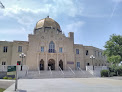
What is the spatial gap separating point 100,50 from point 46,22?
18454 millimetres

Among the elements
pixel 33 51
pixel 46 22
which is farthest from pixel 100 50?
pixel 33 51

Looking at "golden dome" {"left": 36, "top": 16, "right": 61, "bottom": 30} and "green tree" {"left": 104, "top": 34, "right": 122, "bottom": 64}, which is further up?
"golden dome" {"left": 36, "top": 16, "right": 61, "bottom": 30}

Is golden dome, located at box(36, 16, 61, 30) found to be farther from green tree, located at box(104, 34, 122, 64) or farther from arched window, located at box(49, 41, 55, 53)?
green tree, located at box(104, 34, 122, 64)

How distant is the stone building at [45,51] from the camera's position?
2958 cm

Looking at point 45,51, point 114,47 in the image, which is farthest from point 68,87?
point 114,47

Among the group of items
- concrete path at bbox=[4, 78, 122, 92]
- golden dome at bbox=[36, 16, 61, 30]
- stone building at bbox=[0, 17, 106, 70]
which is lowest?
concrete path at bbox=[4, 78, 122, 92]

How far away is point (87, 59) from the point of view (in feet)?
113

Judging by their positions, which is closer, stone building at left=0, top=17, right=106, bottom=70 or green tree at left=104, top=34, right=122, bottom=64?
stone building at left=0, top=17, right=106, bottom=70

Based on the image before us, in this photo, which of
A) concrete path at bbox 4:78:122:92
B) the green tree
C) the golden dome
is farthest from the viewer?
the golden dome

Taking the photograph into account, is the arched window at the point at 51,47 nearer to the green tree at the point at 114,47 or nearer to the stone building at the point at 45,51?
the stone building at the point at 45,51

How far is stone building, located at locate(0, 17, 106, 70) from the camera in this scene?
2958 centimetres

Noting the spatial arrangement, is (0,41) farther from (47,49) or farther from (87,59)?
(87,59)

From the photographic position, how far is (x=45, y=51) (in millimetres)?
30141

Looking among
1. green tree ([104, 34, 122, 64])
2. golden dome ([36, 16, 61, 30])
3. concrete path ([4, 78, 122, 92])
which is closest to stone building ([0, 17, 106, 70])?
golden dome ([36, 16, 61, 30])
